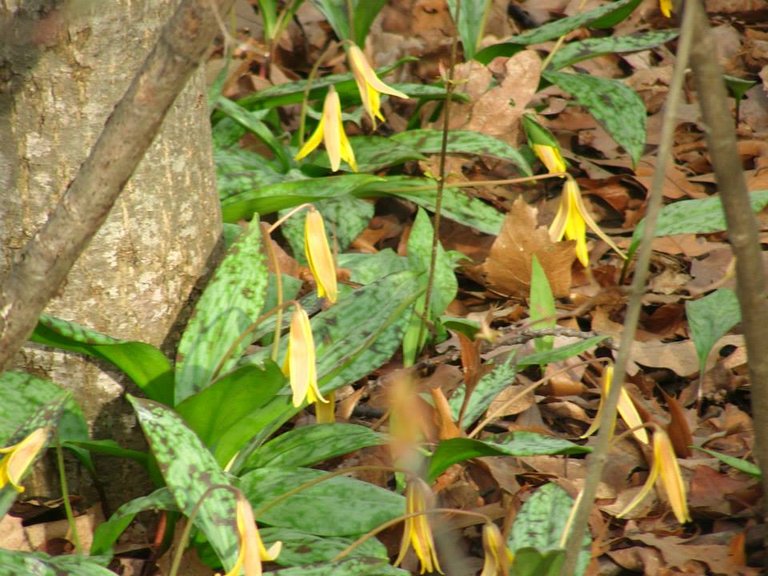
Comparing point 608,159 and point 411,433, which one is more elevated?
point 411,433

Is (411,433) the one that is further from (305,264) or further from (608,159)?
(608,159)

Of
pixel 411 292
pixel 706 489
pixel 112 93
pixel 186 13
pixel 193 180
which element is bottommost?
pixel 706 489

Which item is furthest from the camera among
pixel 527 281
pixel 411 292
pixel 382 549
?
pixel 527 281

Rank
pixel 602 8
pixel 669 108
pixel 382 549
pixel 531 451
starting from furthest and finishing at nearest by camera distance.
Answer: pixel 602 8
pixel 531 451
pixel 382 549
pixel 669 108

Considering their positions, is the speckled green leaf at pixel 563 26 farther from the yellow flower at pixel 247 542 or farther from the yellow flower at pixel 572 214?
the yellow flower at pixel 247 542

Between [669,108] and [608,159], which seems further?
[608,159]

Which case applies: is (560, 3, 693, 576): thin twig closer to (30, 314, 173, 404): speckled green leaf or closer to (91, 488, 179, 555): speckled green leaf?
(91, 488, 179, 555): speckled green leaf

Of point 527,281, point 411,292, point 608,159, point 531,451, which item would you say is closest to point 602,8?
point 608,159
